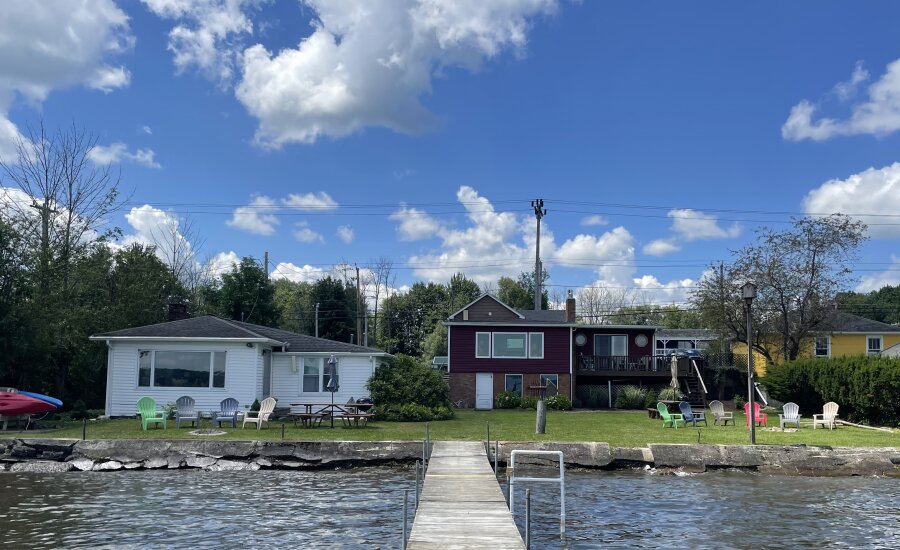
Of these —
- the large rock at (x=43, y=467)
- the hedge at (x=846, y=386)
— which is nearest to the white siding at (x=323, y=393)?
the large rock at (x=43, y=467)

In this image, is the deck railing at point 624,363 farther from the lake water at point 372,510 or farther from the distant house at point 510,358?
the lake water at point 372,510

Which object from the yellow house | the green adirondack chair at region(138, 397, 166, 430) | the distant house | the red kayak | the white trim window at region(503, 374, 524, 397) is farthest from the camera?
the yellow house

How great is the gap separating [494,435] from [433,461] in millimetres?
5585

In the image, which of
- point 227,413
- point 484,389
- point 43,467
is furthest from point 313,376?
point 484,389

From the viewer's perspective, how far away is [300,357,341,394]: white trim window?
27.4m

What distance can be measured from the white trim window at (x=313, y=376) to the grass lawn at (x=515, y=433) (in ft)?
10.5

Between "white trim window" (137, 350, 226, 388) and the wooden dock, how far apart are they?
12244mm

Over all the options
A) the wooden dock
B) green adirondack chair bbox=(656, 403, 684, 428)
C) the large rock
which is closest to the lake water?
the large rock

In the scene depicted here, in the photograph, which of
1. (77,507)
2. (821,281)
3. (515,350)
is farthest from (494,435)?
(821,281)

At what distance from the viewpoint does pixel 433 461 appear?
15.2m

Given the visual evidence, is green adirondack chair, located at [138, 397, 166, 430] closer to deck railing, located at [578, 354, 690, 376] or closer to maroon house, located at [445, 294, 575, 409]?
maroon house, located at [445, 294, 575, 409]

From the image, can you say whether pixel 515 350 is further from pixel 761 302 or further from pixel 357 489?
pixel 357 489

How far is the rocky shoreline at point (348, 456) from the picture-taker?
1812cm

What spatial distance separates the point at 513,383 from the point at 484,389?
1.46m
